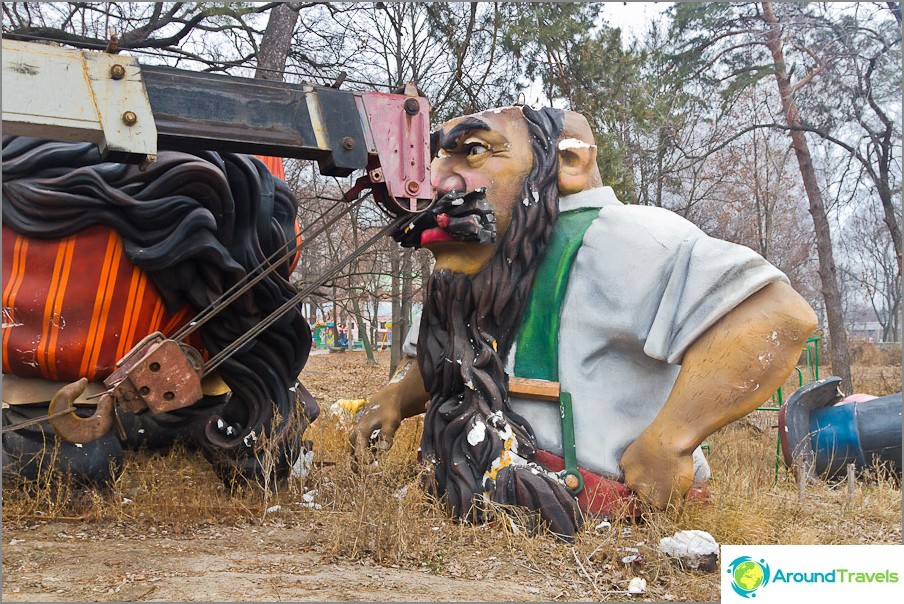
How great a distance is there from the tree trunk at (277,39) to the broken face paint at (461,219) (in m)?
4.08

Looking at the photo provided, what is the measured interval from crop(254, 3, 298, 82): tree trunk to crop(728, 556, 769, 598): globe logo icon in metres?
6.32

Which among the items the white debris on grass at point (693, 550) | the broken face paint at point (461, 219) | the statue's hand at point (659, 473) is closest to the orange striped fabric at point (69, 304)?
the broken face paint at point (461, 219)

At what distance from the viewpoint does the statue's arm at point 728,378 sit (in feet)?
12.6

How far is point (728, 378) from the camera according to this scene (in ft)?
12.6

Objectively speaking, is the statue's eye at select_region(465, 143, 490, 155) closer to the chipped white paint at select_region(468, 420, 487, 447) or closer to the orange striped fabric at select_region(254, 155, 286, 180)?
the orange striped fabric at select_region(254, 155, 286, 180)

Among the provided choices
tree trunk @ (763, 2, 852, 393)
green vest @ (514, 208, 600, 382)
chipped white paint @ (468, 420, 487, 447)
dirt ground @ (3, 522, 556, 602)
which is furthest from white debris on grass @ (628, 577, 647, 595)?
tree trunk @ (763, 2, 852, 393)

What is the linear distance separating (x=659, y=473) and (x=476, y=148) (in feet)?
6.13

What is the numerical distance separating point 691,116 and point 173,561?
949cm

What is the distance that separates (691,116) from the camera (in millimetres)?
11258

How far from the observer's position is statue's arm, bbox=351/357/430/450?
508 centimetres

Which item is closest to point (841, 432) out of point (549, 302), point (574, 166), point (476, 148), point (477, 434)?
point (549, 302)

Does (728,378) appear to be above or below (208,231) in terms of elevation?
below

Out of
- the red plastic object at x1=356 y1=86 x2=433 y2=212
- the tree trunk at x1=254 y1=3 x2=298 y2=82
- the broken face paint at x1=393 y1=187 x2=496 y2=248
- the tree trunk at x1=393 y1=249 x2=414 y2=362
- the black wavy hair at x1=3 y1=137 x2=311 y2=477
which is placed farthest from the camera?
the tree trunk at x1=393 y1=249 x2=414 y2=362

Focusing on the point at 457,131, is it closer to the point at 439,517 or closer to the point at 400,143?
the point at 400,143
